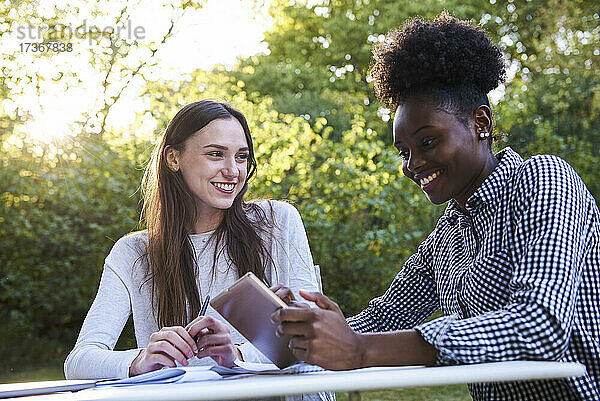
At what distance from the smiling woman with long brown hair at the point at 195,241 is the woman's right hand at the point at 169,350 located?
1.46ft

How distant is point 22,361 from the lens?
18.6ft

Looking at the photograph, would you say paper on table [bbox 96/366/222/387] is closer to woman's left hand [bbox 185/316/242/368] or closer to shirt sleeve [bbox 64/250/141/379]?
woman's left hand [bbox 185/316/242/368]

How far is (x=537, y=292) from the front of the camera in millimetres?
1386

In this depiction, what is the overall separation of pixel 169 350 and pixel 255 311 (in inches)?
15.9

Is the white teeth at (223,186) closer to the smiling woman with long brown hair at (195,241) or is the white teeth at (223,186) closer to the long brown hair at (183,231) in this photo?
the smiling woman with long brown hair at (195,241)

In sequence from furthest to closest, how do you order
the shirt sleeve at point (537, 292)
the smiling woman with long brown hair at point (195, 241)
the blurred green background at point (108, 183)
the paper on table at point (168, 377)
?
the blurred green background at point (108, 183) < the smiling woman with long brown hair at point (195, 241) < the paper on table at point (168, 377) < the shirt sleeve at point (537, 292)

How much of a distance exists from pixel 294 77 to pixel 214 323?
41.8 feet

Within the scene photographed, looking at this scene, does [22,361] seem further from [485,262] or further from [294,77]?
[294,77]

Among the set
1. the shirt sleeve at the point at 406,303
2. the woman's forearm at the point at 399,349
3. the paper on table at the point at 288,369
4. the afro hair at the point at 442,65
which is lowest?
the paper on table at the point at 288,369

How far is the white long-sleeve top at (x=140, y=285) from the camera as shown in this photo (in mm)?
2109

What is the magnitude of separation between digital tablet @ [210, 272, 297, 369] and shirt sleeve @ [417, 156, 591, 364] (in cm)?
31

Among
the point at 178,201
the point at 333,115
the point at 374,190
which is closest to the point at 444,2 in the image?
the point at 333,115

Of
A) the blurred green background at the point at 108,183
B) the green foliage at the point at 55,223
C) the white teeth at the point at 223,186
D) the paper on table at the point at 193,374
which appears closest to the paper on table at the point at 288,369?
the paper on table at the point at 193,374

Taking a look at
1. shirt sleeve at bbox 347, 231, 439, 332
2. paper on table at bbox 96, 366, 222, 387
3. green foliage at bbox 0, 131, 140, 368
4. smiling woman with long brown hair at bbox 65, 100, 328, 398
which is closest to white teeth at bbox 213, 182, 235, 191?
smiling woman with long brown hair at bbox 65, 100, 328, 398
